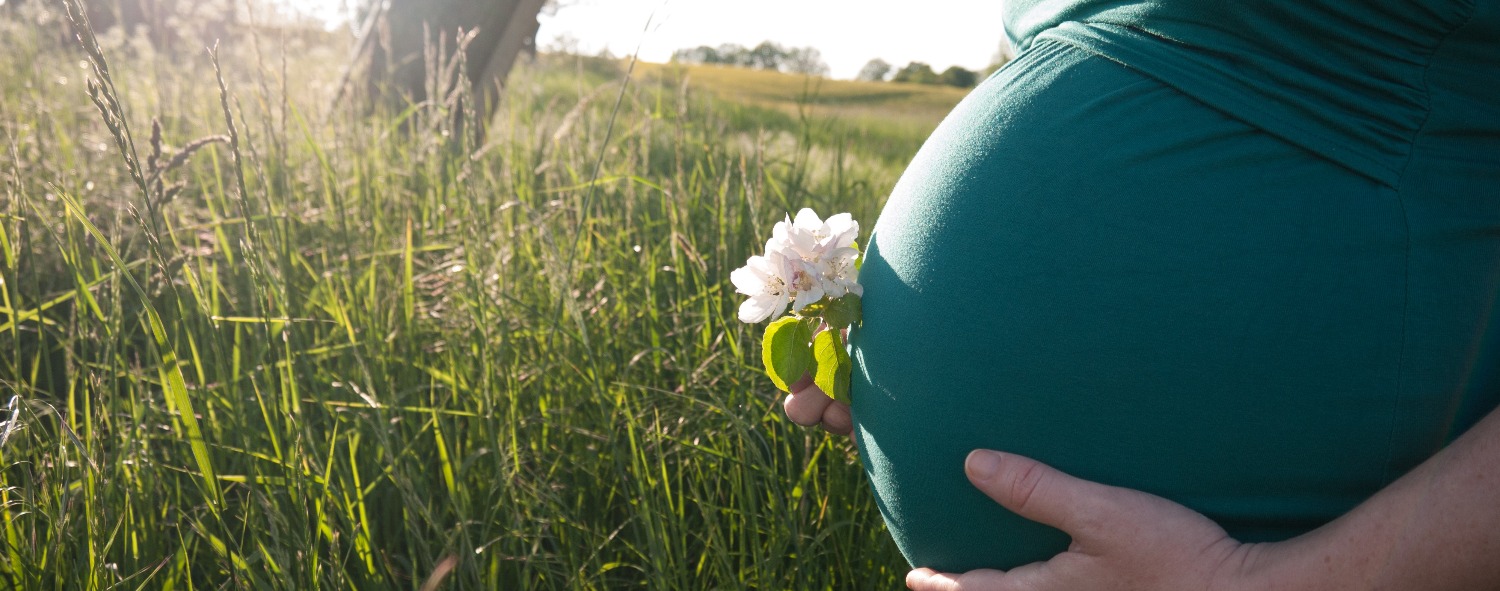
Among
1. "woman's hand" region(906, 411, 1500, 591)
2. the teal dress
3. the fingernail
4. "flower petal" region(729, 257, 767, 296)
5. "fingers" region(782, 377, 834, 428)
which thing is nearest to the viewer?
"woman's hand" region(906, 411, 1500, 591)

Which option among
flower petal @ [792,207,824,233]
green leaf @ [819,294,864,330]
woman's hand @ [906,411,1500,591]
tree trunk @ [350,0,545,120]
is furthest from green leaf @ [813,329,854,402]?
tree trunk @ [350,0,545,120]

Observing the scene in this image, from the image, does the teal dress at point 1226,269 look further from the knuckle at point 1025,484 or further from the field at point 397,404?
the field at point 397,404

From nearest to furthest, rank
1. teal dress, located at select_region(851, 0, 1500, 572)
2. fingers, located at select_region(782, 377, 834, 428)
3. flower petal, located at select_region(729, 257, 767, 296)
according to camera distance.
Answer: teal dress, located at select_region(851, 0, 1500, 572) < flower petal, located at select_region(729, 257, 767, 296) < fingers, located at select_region(782, 377, 834, 428)

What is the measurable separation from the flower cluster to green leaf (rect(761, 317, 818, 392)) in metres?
0.02

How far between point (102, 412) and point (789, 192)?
2.24 m

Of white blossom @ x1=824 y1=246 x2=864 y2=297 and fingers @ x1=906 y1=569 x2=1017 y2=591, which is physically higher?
white blossom @ x1=824 y1=246 x2=864 y2=297

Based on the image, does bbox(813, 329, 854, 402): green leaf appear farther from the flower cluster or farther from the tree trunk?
the tree trunk

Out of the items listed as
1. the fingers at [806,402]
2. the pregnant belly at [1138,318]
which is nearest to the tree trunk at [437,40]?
the fingers at [806,402]

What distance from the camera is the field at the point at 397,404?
1428 mm

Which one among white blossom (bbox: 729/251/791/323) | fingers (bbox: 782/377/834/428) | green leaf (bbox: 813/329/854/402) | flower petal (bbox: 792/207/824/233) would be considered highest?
flower petal (bbox: 792/207/824/233)

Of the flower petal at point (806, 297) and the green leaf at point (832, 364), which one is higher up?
the flower petal at point (806, 297)

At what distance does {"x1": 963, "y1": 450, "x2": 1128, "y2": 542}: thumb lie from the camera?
103 cm

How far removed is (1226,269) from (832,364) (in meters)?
0.50

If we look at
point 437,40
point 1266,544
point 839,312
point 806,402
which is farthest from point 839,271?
point 437,40
